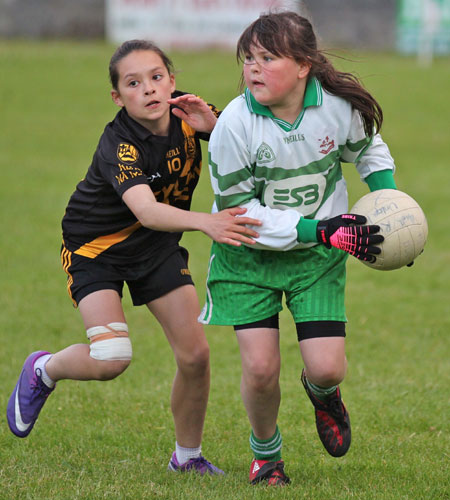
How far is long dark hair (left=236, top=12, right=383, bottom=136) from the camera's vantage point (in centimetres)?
385

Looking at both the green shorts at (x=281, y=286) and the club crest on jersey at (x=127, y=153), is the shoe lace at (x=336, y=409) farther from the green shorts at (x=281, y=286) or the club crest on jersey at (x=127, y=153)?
the club crest on jersey at (x=127, y=153)

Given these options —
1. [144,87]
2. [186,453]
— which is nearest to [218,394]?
[186,453]

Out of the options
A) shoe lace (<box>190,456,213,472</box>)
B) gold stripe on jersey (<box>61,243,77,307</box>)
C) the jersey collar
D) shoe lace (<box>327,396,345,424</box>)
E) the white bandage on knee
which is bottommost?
shoe lace (<box>190,456,213,472</box>)

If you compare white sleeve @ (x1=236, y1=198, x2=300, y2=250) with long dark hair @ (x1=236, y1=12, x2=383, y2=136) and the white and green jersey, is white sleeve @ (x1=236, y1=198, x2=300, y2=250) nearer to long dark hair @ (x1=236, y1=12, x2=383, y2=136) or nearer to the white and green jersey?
the white and green jersey

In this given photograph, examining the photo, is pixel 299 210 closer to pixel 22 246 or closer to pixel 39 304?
pixel 39 304

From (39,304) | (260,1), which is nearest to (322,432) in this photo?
(39,304)

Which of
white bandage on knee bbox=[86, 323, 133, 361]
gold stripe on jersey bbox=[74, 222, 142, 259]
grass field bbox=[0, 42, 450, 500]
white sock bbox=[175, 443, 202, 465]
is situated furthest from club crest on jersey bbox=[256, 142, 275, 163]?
white sock bbox=[175, 443, 202, 465]

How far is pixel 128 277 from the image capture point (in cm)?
435

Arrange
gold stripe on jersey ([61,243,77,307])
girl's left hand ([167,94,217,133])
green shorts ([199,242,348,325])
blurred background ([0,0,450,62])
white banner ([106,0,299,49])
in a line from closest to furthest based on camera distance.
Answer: green shorts ([199,242,348,325])
girl's left hand ([167,94,217,133])
gold stripe on jersey ([61,243,77,307])
white banner ([106,0,299,49])
blurred background ([0,0,450,62])

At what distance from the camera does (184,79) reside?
21016mm

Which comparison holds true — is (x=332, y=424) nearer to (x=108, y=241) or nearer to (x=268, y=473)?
(x=268, y=473)

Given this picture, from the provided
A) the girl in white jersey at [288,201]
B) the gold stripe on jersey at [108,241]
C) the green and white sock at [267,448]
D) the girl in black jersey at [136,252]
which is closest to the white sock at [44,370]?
the girl in black jersey at [136,252]

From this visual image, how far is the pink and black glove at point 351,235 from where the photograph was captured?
3.79 m

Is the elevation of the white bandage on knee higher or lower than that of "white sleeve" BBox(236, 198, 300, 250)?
lower
